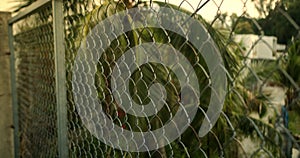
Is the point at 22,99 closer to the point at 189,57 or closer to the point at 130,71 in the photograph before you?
the point at 130,71

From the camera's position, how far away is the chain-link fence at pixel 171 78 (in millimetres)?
732

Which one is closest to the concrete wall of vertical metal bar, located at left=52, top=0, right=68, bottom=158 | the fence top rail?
the fence top rail

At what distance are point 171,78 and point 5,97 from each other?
9.16 ft

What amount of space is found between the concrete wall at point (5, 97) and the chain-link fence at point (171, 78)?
1.12 metres

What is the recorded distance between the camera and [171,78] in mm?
1160

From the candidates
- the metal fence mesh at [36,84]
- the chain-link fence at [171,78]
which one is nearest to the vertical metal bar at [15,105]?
the metal fence mesh at [36,84]

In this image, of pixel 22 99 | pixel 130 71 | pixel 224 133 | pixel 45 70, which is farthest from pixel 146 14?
pixel 22 99

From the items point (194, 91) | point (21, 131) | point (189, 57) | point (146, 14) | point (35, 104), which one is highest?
point (146, 14)

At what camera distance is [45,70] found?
2379mm

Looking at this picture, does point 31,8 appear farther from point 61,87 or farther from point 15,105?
point 15,105

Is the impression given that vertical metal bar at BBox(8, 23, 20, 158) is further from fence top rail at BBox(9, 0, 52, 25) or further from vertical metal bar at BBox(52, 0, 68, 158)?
vertical metal bar at BBox(52, 0, 68, 158)

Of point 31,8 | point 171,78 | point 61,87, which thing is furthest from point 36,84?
point 171,78

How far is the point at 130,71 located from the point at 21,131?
245 cm

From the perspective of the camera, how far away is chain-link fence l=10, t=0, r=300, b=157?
0.73 meters
